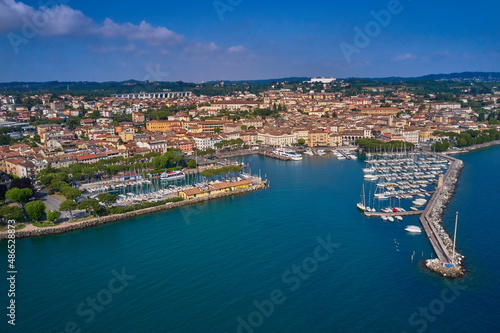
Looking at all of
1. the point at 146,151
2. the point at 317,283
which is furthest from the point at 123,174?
the point at 317,283

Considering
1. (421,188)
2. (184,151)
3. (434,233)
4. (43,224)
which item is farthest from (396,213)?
(184,151)

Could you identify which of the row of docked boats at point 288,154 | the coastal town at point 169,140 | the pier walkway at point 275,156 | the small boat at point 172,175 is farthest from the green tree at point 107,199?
the row of docked boats at point 288,154

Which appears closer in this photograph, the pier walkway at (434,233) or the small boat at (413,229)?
the pier walkway at (434,233)

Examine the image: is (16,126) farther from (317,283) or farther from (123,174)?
(317,283)

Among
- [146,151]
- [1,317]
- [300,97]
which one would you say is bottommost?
[1,317]

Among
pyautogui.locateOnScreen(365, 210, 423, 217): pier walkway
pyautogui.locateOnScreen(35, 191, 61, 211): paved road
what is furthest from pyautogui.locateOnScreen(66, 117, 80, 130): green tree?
pyautogui.locateOnScreen(365, 210, 423, 217): pier walkway

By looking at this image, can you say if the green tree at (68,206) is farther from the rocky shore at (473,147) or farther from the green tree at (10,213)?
the rocky shore at (473,147)

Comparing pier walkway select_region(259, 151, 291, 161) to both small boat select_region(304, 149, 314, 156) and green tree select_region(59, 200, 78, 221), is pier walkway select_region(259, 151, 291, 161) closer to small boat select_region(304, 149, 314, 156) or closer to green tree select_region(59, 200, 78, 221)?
small boat select_region(304, 149, 314, 156)

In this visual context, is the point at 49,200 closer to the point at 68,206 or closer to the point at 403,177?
the point at 68,206
